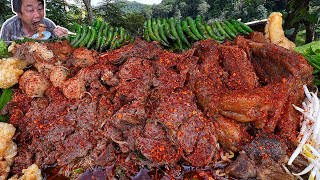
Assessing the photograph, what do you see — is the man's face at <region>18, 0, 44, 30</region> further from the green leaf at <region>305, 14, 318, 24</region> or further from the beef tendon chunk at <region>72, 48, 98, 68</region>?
the green leaf at <region>305, 14, 318, 24</region>

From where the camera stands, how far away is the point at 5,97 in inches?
217

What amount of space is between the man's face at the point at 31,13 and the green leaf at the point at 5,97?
3223 millimetres

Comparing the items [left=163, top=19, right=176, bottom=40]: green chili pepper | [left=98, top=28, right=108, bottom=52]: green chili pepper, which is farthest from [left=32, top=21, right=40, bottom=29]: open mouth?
[left=163, top=19, right=176, bottom=40]: green chili pepper

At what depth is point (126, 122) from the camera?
454cm

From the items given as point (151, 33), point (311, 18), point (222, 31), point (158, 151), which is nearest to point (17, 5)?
point (151, 33)

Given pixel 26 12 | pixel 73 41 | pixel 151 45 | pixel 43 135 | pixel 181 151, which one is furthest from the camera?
pixel 26 12

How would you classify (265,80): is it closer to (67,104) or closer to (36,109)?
(67,104)

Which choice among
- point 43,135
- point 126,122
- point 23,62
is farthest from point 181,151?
point 23,62

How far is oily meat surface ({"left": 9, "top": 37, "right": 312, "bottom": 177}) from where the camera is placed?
4375 mm

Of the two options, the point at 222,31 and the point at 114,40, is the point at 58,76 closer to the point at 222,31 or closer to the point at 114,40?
the point at 114,40

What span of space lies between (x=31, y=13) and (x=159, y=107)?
18.0ft

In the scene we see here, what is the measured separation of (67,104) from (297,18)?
648 cm

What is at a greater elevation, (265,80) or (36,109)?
(265,80)

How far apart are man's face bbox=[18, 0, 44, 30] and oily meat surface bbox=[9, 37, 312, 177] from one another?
3.46 m
